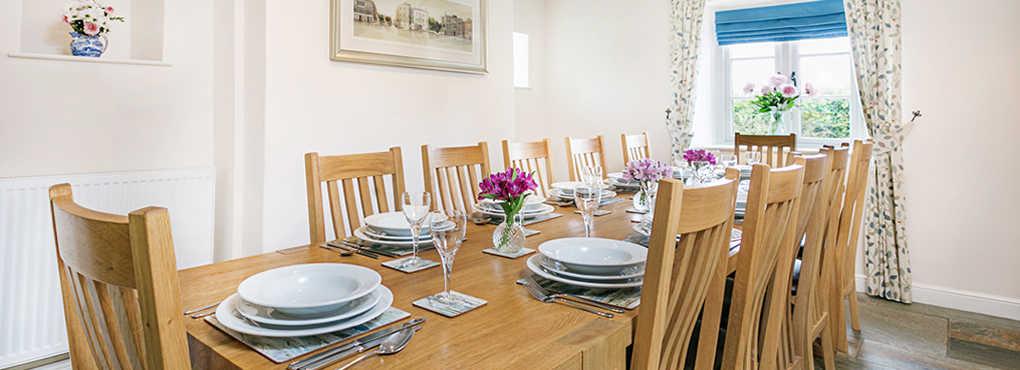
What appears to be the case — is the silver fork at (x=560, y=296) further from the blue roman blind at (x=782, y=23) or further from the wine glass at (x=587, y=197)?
the blue roman blind at (x=782, y=23)

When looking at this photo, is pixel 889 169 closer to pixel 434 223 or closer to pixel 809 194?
pixel 809 194

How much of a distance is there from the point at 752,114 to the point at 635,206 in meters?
2.39

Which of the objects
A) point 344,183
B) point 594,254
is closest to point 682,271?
point 594,254

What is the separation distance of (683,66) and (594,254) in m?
2.99

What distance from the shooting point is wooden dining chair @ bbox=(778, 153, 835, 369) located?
138cm

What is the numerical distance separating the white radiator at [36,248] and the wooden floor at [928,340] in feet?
10.3

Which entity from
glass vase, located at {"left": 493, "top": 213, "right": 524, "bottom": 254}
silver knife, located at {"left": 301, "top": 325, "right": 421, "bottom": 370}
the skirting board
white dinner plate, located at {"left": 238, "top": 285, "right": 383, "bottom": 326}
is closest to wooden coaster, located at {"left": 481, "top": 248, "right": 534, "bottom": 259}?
glass vase, located at {"left": 493, "top": 213, "right": 524, "bottom": 254}

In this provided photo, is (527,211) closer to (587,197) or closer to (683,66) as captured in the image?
(587,197)

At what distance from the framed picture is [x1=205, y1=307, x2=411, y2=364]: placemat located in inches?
83.1

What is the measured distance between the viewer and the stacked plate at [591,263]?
3.53ft

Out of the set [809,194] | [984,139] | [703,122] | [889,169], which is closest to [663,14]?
[703,122]

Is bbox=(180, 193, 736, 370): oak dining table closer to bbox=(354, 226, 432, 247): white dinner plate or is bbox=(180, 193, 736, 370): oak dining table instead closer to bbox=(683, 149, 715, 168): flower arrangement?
bbox=(354, 226, 432, 247): white dinner plate

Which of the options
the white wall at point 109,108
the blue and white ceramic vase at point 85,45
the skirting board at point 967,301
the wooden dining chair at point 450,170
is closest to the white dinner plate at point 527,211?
the wooden dining chair at point 450,170

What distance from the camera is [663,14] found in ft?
13.0
